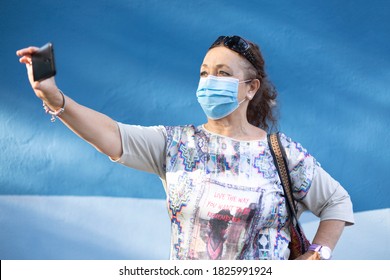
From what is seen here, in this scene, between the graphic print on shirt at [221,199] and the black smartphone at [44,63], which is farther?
the graphic print on shirt at [221,199]

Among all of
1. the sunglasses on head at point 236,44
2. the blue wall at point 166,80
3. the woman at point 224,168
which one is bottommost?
the woman at point 224,168

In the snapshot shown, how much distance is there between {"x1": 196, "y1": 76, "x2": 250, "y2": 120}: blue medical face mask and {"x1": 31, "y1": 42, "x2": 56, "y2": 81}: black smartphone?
79 centimetres

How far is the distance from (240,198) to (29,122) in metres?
1.62

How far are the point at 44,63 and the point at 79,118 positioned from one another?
10.2 inches

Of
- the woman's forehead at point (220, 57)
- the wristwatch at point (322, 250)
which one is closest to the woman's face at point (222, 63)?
the woman's forehead at point (220, 57)

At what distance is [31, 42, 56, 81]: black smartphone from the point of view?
2219mm

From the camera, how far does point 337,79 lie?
409cm

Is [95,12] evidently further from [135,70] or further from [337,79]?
[337,79]

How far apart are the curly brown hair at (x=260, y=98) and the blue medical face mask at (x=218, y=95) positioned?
0.12m

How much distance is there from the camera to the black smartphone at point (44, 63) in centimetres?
222

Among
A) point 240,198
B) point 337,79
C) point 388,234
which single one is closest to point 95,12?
point 337,79

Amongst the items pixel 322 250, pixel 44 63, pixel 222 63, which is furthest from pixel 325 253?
pixel 44 63

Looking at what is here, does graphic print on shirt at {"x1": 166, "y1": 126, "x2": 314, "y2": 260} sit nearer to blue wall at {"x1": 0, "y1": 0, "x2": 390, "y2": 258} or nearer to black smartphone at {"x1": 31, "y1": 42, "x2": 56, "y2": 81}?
black smartphone at {"x1": 31, "y1": 42, "x2": 56, "y2": 81}

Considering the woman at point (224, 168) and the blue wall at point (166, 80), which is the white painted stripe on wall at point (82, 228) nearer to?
the blue wall at point (166, 80)
